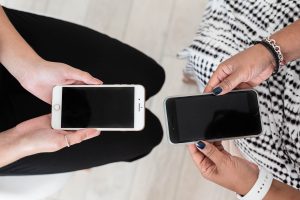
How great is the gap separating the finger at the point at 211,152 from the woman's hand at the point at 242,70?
102 mm

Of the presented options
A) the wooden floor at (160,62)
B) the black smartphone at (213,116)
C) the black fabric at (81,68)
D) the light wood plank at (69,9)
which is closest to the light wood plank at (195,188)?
the wooden floor at (160,62)

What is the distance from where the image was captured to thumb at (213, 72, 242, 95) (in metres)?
0.69

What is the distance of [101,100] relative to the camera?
744 mm

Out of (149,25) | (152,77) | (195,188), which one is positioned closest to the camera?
(152,77)

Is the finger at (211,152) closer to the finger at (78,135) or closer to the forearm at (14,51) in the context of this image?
the finger at (78,135)

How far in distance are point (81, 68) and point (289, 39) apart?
440mm

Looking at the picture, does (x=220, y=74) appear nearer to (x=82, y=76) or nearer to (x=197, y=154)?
(x=197, y=154)

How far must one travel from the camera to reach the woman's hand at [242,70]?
70 cm

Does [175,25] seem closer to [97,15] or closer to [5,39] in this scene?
[97,15]

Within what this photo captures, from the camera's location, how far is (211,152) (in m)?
0.66

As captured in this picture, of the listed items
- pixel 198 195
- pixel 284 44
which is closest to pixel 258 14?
pixel 284 44

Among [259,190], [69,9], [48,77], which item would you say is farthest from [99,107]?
[69,9]

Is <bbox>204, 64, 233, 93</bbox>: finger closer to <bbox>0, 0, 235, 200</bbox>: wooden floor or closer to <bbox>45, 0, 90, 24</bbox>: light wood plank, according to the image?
<bbox>0, 0, 235, 200</bbox>: wooden floor

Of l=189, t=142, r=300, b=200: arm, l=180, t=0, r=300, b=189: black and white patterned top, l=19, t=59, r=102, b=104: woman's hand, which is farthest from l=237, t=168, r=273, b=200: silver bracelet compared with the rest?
l=19, t=59, r=102, b=104: woman's hand
